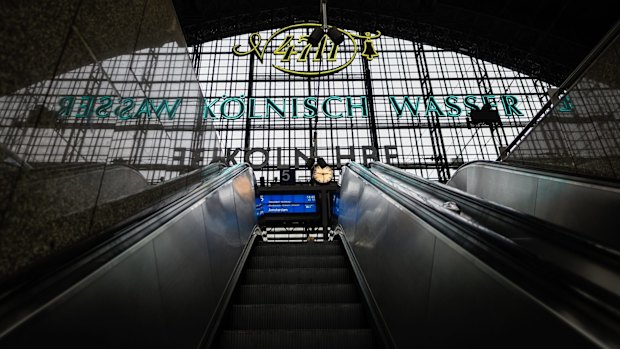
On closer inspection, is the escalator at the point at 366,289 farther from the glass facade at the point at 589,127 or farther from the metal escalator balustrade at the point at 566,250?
the glass facade at the point at 589,127

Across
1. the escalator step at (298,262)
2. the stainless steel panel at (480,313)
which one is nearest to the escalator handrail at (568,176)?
the stainless steel panel at (480,313)

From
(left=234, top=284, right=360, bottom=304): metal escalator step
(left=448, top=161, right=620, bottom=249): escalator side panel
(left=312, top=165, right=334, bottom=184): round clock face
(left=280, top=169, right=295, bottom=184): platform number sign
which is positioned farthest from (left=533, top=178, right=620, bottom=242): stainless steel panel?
(left=280, top=169, right=295, bottom=184): platform number sign

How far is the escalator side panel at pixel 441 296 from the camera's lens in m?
0.95

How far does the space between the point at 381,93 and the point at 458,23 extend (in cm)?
600

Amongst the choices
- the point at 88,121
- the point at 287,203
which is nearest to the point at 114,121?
the point at 88,121

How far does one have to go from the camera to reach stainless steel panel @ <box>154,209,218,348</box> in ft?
5.63

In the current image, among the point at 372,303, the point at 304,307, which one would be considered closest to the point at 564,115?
the point at 372,303

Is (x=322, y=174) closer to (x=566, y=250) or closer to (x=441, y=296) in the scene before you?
(x=441, y=296)

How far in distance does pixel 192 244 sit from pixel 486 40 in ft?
74.1

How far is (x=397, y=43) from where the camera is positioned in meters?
21.6

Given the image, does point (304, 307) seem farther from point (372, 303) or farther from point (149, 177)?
point (149, 177)

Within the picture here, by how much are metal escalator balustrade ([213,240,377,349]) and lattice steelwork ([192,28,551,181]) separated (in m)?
13.3

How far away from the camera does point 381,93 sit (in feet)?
65.6

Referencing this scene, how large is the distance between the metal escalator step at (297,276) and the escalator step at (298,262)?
417mm
